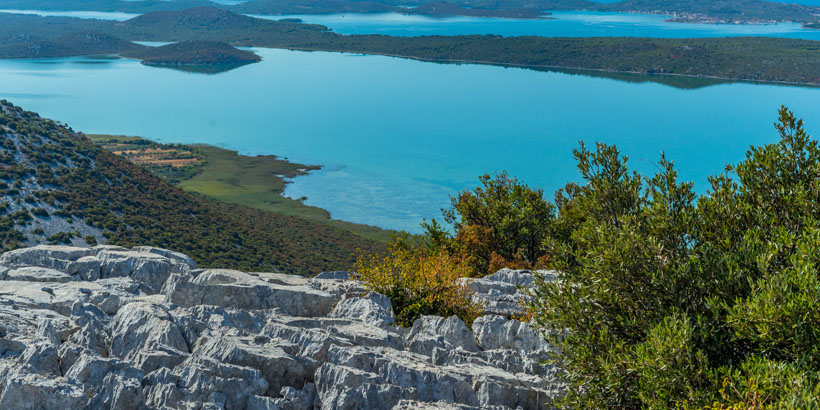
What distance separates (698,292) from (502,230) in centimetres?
2675

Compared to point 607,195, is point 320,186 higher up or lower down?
lower down

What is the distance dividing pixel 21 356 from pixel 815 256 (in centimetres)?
1950

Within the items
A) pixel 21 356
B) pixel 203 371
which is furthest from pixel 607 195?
pixel 21 356

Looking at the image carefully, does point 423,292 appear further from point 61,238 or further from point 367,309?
point 61,238

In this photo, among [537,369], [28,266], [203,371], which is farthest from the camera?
[28,266]

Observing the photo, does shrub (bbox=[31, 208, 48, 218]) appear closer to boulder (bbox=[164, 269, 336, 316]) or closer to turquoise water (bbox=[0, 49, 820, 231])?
boulder (bbox=[164, 269, 336, 316])

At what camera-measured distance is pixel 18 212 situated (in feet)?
202

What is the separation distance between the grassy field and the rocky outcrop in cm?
7191

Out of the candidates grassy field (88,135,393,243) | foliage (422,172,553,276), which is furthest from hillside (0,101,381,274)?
→ foliage (422,172,553,276)

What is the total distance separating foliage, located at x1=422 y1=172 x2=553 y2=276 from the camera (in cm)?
4169

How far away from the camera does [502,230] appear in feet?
142

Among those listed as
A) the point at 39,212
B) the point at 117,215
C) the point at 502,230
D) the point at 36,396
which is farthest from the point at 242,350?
the point at 117,215

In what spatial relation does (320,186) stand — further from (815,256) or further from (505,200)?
(815,256)

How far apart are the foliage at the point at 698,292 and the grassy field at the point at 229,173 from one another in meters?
78.1
